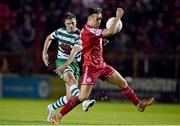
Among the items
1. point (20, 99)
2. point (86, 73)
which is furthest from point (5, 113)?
point (20, 99)

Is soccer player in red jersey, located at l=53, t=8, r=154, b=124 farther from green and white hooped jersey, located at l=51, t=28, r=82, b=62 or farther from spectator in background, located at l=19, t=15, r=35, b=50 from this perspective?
spectator in background, located at l=19, t=15, r=35, b=50

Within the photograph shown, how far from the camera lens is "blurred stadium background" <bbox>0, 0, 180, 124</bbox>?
1056 inches

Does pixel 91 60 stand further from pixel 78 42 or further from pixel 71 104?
pixel 71 104

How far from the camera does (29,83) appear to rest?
1106 inches

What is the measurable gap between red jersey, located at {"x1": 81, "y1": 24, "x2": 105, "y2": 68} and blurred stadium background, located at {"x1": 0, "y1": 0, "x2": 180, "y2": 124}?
12.0 meters

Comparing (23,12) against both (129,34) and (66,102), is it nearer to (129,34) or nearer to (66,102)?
(129,34)

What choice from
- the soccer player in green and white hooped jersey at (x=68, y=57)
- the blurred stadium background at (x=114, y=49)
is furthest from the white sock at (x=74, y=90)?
the blurred stadium background at (x=114, y=49)

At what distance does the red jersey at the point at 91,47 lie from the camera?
14.6 metres

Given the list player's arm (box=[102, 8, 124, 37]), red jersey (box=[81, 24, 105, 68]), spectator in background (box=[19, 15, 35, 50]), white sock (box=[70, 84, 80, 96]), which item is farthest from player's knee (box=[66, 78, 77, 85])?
spectator in background (box=[19, 15, 35, 50])

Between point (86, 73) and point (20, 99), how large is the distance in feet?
41.6

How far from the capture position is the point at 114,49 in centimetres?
2769

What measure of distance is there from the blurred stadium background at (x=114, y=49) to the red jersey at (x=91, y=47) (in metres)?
12.0

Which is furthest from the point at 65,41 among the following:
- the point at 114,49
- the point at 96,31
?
the point at 114,49

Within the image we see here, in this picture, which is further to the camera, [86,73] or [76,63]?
[76,63]
